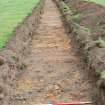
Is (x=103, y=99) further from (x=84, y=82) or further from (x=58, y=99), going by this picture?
(x=84, y=82)

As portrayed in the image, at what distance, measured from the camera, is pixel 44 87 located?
11.0 meters

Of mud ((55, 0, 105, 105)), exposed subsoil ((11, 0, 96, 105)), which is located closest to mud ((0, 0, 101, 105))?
exposed subsoil ((11, 0, 96, 105))

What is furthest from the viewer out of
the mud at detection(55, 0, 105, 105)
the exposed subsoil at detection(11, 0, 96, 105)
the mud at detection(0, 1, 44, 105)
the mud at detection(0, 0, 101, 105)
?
the exposed subsoil at detection(11, 0, 96, 105)

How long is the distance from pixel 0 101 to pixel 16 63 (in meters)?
3.14

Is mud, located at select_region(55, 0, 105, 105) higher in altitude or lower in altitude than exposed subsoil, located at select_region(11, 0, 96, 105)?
higher

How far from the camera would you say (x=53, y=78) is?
1184 cm

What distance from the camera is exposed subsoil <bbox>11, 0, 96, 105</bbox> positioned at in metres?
10.1

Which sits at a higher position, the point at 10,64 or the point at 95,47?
the point at 95,47

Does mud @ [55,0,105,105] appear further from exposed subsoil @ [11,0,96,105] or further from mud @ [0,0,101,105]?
exposed subsoil @ [11,0,96,105]

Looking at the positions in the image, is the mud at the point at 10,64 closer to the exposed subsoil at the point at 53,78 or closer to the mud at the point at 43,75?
the mud at the point at 43,75

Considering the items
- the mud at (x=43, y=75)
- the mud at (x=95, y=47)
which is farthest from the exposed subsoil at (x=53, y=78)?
the mud at (x=95, y=47)

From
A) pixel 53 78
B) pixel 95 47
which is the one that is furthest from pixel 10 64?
pixel 95 47

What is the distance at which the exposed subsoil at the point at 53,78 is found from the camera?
10.1 m

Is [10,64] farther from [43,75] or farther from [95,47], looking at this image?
[95,47]
